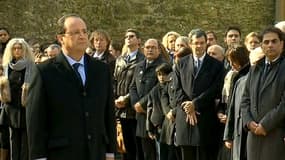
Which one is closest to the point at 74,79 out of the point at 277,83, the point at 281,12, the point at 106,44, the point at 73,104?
the point at 73,104

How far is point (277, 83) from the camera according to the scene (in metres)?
6.61

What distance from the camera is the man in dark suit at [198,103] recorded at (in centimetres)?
819

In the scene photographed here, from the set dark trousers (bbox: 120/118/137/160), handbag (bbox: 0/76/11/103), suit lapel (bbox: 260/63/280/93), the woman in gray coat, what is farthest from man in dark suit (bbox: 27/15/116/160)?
dark trousers (bbox: 120/118/137/160)

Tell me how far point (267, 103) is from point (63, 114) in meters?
2.36

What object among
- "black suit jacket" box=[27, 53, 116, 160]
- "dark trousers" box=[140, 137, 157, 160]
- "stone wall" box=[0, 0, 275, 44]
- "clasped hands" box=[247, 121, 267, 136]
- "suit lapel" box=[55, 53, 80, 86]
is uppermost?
"stone wall" box=[0, 0, 275, 44]

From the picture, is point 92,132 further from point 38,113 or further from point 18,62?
point 18,62

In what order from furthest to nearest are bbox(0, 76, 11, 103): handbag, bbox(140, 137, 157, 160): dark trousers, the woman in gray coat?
bbox(140, 137, 157, 160): dark trousers, bbox(0, 76, 11, 103): handbag, the woman in gray coat

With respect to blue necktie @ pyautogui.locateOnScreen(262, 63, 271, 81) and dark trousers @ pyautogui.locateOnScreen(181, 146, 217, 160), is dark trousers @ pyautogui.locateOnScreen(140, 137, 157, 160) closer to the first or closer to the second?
dark trousers @ pyautogui.locateOnScreen(181, 146, 217, 160)

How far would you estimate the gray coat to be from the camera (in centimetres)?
653

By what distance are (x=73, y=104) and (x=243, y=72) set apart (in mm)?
2862

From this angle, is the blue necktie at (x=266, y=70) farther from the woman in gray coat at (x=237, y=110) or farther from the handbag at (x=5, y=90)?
the handbag at (x=5, y=90)

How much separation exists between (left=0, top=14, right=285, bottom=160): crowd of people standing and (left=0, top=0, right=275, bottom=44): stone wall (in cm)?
375

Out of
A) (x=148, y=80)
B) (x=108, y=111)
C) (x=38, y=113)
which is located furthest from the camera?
(x=148, y=80)

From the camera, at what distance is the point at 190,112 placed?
322 inches
